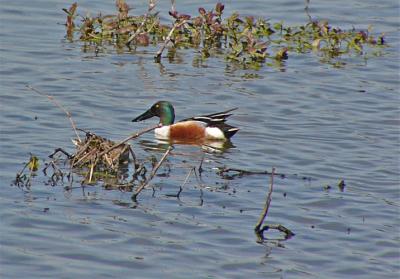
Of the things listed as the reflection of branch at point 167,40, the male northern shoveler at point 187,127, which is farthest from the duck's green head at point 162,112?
the reflection of branch at point 167,40

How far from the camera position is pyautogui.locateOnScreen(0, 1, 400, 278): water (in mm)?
7965

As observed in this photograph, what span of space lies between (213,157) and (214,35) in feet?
14.1

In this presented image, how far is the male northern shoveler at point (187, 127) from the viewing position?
40.1ft

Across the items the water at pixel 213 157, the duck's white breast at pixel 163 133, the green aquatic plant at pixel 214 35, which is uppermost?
the green aquatic plant at pixel 214 35

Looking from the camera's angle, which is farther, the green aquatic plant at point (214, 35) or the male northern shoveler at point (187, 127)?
the green aquatic plant at point (214, 35)

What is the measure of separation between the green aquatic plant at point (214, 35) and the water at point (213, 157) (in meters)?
0.31

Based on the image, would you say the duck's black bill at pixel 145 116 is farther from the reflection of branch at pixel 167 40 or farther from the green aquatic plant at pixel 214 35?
the green aquatic plant at pixel 214 35

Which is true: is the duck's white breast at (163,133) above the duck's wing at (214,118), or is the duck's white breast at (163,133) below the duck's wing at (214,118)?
below

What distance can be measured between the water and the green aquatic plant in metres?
0.31

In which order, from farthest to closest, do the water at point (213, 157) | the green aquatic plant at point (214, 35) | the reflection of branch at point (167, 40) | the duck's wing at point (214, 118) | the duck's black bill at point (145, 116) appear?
A: the green aquatic plant at point (214, 35), the reflection of branch at point (167, 40), the duck's black bill at point (145, 116), the duck's wing at point (214, 118), the water at point (213, 157)

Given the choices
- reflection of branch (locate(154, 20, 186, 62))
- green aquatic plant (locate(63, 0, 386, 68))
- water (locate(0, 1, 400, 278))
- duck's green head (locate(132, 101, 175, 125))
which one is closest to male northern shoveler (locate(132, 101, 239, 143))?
duck's green head (locate(132, 101, 175, 125))

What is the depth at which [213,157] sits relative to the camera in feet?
37.8

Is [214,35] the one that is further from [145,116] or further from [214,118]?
[214,118]

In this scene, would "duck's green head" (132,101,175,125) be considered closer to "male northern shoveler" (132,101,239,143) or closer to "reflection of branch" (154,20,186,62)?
"male northern shoveler" (132,101,239,143)
